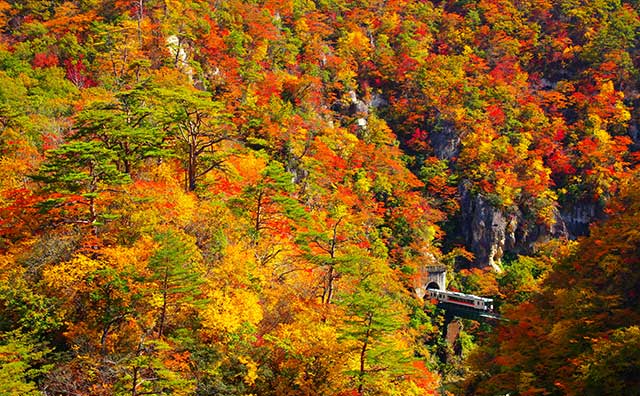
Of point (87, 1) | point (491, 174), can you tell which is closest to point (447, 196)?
point (491, 174)

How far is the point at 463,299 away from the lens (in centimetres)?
4034

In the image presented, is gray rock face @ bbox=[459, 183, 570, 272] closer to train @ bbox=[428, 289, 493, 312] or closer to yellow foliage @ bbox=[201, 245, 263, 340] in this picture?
train @ bbox=[428, 289, 493, 312]

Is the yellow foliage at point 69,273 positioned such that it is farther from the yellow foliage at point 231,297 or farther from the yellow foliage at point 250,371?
the yellow foliage at point 250,371

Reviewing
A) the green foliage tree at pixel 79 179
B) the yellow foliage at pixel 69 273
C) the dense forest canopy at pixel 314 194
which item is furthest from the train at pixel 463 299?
the yellow foliage at pixel 69 273

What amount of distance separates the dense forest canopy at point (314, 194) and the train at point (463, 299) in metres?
1.06

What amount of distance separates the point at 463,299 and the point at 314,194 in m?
13.7

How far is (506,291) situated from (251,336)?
2425 cm

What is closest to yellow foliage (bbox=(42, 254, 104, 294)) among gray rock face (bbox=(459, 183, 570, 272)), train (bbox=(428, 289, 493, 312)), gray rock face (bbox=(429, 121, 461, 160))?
train (bbox=(428, 289, 493, 312))

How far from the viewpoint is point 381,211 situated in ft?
146

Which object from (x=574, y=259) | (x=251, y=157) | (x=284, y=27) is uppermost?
(x=284, y=27)

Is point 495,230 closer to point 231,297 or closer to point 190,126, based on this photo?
point 190,126

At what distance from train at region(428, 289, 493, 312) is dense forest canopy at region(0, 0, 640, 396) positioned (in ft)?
3.48

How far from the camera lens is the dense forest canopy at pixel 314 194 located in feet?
55.0

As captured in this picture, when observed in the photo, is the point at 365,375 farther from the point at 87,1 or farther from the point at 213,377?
the point at 87,1
